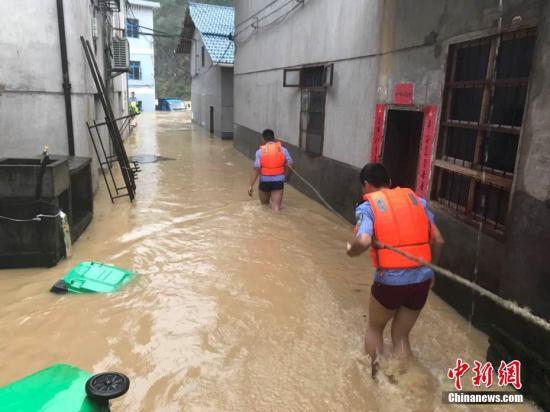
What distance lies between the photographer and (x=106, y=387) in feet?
7.57

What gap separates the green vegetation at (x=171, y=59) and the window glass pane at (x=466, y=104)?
57.0 m

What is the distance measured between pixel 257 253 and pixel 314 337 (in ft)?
8.20

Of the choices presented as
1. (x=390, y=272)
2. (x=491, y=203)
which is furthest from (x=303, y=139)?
(x=390, y=272)

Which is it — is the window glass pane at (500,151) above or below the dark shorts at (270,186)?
above

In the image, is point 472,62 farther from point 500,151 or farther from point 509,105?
point 500,151

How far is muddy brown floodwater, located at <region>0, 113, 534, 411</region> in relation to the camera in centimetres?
364

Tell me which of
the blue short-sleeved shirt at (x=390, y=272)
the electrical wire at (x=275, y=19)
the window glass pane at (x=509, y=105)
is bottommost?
the blue short-sleeved shirt at (x=390, y=272)

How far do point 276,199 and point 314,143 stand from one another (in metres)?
1.96

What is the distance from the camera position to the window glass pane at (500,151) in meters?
4.25

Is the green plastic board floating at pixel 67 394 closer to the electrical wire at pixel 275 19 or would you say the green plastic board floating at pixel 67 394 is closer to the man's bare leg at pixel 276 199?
the man's bare leg at pixel 276 199

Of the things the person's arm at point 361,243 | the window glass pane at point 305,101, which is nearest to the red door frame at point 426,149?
the person's arm at point 361,243

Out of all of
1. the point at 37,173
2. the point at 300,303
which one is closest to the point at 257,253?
the point at 300,303

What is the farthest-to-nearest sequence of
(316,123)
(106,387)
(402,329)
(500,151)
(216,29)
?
1. (216,29)
2. (316,123)
3. (500,151)
4. (402,329)
5. (106,387)

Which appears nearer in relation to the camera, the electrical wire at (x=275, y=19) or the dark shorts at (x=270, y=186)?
the dark shorts at (x=270, y=186)
